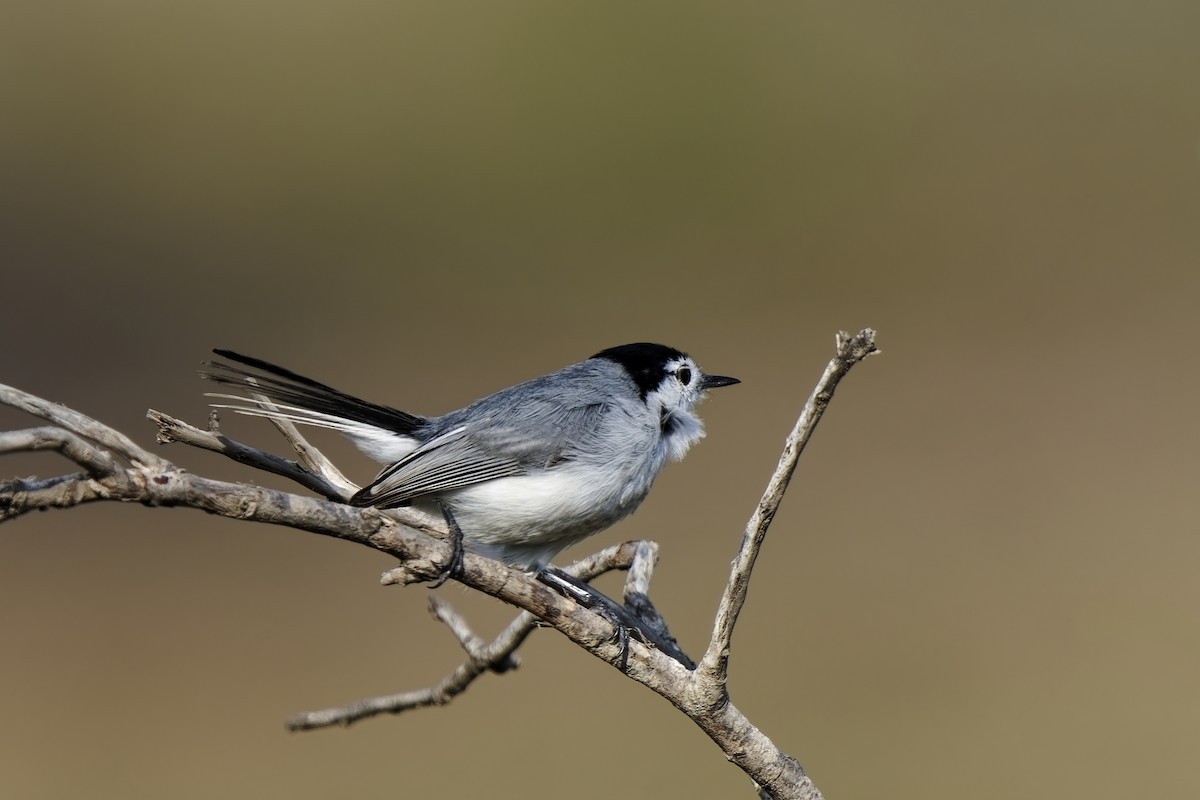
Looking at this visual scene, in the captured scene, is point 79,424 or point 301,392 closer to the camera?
point 79,424

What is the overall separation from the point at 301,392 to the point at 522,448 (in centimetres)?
50

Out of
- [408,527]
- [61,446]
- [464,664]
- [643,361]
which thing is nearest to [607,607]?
[464,664]

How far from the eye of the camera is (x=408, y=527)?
146 centimetres

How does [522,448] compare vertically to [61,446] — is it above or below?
above

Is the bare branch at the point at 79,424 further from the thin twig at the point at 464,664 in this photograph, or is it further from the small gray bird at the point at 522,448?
the thin twig at the point at 464,664

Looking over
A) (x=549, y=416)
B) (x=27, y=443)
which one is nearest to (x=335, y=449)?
(x=549, y=416)

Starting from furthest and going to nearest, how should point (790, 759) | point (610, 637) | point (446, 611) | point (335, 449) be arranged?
point (335, 449) → point (446, 611) → point (610, 637) → point (790, 759)

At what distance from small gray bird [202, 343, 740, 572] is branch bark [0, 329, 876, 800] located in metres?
0.47

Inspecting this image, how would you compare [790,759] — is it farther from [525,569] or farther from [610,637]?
[525,569]

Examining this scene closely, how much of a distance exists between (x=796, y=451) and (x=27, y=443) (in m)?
0.85

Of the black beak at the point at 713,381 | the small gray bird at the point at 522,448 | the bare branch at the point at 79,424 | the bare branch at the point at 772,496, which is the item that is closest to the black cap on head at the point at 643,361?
the small gray bird at the point at 522,448

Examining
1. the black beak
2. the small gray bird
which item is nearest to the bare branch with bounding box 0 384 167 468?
the small gray bird

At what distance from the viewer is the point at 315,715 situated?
7.16ft

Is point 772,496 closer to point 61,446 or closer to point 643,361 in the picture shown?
point 61,446
